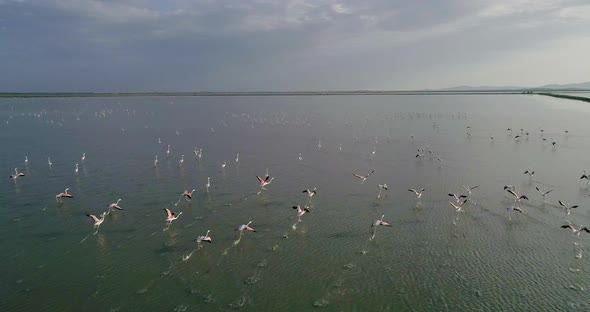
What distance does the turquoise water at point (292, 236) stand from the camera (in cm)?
1262

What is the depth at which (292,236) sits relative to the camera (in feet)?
55.7

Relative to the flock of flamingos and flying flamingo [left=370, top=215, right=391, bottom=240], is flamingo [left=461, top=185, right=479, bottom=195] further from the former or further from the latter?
flying flamingo [left=370, top=215, right=391, bottom=240]

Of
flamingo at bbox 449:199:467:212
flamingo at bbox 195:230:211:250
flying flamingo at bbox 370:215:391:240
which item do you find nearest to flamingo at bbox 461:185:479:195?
flamingo at bbox 449:199:467:212

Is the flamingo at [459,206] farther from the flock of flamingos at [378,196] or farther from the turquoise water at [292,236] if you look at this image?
the turquoise water at [292,236]

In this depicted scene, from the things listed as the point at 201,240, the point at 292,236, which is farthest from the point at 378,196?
the point at 201,240

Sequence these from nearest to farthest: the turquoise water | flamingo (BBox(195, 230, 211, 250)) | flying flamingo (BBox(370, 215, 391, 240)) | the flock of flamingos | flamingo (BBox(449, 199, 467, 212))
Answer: the turquoise water → flamingo (BBox(195, 230, 211, 250)) → the flock of flamingos → flying flamingo (BBox(370, 215, 391, 240)) → flamingo (BBox(449, 199, 467, 212))

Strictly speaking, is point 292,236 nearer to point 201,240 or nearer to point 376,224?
point 376,224

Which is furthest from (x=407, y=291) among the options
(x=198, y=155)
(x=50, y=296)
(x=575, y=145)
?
(x=575, y=145)

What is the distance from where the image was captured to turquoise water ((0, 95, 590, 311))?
12.6m

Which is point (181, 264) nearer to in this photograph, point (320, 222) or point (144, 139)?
point (320, 222)

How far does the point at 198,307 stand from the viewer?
11883 mm

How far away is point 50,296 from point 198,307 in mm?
4956

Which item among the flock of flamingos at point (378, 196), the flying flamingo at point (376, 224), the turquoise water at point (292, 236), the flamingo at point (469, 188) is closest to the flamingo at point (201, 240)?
the flock of flamingos at point (378, 196)

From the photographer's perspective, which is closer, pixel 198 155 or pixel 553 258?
pixel 553 258
